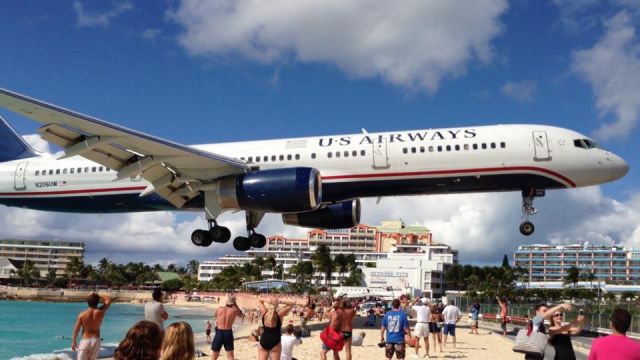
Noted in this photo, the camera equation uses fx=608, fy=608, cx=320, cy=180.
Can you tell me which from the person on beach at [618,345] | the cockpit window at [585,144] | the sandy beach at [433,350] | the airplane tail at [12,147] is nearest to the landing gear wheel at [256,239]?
the sandy beach at [433,350]

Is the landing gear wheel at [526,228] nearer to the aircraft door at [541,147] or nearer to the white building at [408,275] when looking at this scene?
the aircraft door at [541,147]

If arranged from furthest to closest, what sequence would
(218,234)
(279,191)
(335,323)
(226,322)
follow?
1. (218,234)
2. (279,191)
3. (335,323)
4. (226,322)

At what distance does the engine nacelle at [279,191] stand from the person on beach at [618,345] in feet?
53.7

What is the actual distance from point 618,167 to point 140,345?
23245 mm

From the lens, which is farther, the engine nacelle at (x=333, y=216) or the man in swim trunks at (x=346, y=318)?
Answer: the engine nacelle at (x=333, y=216)

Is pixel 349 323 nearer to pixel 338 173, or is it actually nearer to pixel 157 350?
pixel 157 350

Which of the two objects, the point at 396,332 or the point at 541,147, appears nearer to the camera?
the point at 396,332

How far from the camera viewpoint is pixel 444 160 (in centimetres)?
2388

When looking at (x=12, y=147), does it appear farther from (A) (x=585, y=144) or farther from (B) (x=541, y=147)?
(A) (x=585, y=144)

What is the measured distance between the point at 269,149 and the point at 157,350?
70.7ft

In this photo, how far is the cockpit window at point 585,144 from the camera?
23922 millimetres

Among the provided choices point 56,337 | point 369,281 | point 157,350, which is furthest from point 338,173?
point 369,281

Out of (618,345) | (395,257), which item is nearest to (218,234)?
(618,345)

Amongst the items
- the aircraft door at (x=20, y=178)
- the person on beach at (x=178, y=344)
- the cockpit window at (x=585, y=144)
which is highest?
the cockpit window at (x=585, y=144)
